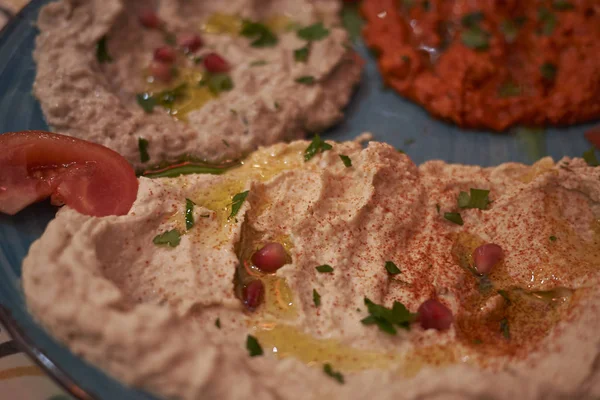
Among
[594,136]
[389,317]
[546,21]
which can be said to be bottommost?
[389,317]

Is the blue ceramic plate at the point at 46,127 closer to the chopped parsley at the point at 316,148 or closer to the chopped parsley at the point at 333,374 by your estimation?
the chopped parsley at the point at 316,148

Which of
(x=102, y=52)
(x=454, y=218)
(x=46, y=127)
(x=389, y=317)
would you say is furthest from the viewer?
(x=102, y=52)

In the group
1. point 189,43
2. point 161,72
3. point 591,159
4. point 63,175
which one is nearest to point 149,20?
point 189,43

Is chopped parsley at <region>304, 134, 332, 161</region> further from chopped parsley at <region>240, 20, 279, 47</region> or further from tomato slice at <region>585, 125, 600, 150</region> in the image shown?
tomato slice at <region>585, 125, 600, 150</region>

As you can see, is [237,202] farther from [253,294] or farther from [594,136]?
[594,136]

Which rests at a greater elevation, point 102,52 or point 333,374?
point 102,52

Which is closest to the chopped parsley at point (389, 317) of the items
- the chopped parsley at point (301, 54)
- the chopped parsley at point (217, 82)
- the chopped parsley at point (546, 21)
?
the chopped parsley at point (217, 82)

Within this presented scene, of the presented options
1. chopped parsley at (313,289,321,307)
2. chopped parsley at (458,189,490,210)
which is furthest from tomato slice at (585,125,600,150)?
chopped parsley at (313,289,321,307)
